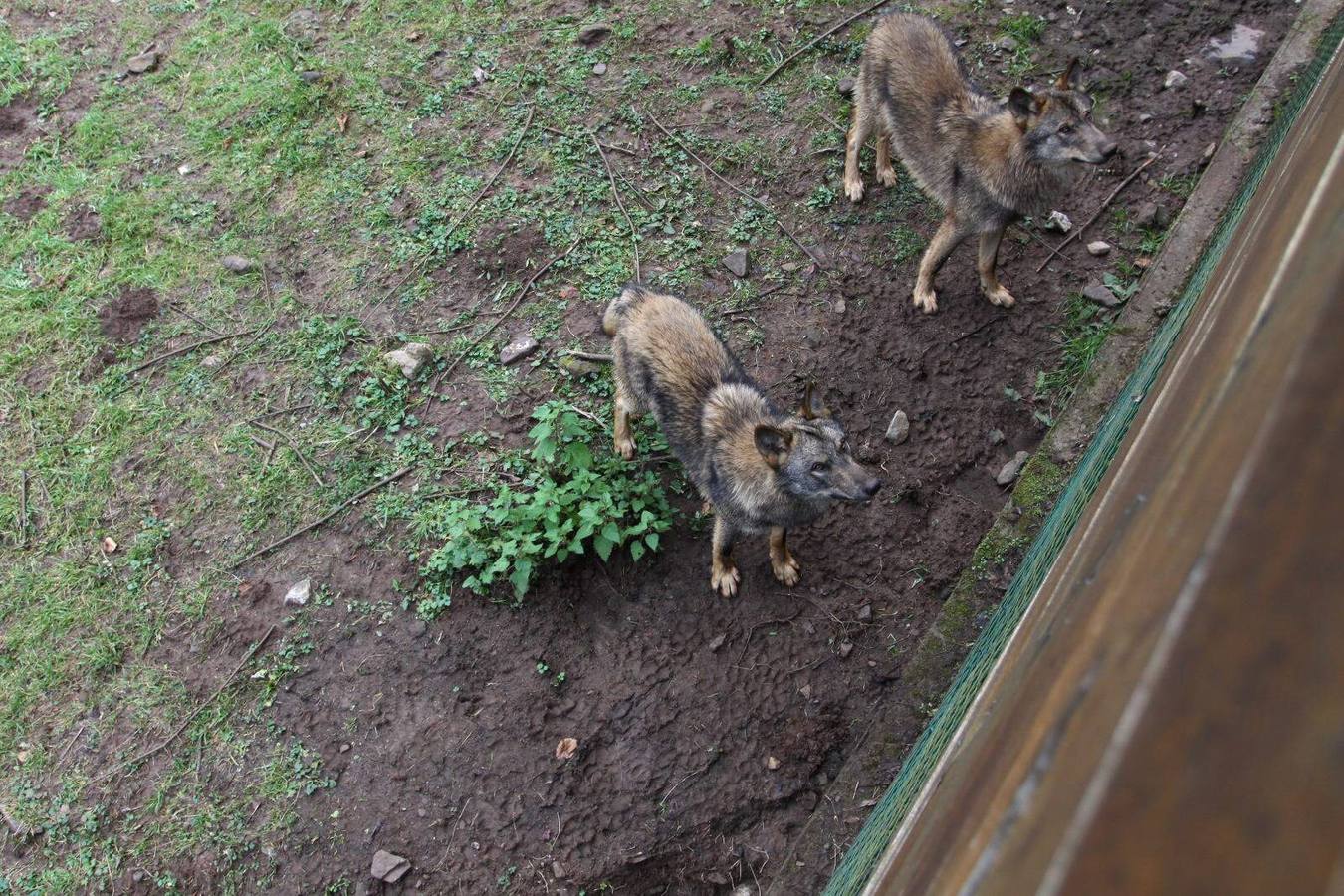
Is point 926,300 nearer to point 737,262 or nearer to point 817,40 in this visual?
point 737,262

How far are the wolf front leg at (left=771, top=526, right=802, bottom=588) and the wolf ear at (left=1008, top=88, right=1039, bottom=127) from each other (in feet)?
9.93

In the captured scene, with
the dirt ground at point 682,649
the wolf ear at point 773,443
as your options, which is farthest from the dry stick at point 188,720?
the wolf ear at point 773,443

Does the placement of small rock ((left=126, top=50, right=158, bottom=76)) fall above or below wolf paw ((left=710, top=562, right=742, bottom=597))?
above

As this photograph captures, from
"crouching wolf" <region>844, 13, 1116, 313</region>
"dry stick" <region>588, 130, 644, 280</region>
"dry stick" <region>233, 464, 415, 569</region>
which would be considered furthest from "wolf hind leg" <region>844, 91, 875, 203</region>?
"dry stick" <region>233, 464, 415, 569</region>

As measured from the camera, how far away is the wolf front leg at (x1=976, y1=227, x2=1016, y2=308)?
5508mm

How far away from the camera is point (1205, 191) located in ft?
17.9

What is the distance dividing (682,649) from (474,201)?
13.3 feet

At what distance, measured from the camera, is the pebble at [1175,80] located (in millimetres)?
6344

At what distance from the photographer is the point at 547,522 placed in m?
4.70

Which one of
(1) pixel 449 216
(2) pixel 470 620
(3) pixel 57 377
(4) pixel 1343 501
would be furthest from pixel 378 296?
(4) pixel 1343 501

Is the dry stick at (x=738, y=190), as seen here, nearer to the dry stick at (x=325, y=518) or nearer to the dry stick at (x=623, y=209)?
the dry stick at (x=623, y=209)

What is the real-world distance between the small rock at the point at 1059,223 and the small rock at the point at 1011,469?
191cm

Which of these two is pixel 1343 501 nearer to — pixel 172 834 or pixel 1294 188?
pixel 1294 188

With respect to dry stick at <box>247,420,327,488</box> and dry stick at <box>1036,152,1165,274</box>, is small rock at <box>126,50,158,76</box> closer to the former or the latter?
dry stick at <box>247,420,327,488</box>
